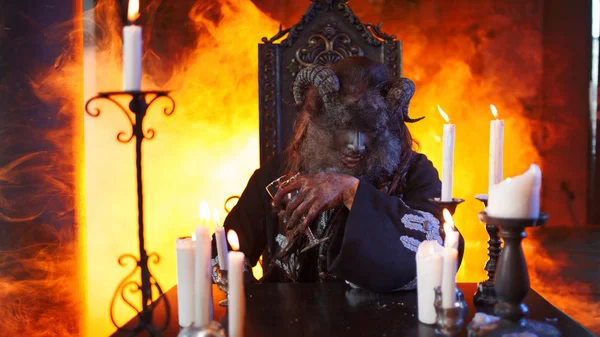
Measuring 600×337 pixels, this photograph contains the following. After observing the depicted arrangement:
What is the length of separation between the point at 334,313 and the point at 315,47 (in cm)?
137

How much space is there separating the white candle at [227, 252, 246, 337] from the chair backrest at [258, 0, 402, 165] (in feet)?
4.88

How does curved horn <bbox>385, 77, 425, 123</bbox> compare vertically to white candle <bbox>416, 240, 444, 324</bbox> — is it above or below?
above

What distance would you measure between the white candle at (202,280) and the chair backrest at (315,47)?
141 cm

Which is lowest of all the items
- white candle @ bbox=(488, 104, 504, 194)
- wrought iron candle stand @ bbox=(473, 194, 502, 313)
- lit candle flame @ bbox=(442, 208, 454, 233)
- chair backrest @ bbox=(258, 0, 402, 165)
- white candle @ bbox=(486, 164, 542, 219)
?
wrought iron candle stand @ bbox=(473, 194, 502, 313)

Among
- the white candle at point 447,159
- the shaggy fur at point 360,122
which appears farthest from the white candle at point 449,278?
the shaggy fur at point 360,122

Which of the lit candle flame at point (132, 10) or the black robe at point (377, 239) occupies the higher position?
the lit candle flame at point (132, 10)

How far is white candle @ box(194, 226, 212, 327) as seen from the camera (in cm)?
114

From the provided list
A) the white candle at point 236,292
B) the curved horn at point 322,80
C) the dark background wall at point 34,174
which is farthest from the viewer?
the dark background wall at point 34,174

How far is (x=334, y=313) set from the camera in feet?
5.29

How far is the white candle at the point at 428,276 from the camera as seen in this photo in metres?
1.37

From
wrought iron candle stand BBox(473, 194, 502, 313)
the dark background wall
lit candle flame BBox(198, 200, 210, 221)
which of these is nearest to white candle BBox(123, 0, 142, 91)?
lit candle flame BBox(198, 200, 210, 221)

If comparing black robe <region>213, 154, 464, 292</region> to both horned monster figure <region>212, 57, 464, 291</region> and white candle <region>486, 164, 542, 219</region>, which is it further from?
white candle <region>486, 164, 542, 219</region>

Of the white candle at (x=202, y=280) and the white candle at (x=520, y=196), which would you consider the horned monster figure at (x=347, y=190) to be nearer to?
the white candle at (x=202, y=280)

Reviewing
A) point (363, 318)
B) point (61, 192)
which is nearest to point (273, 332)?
point (363, 318)
